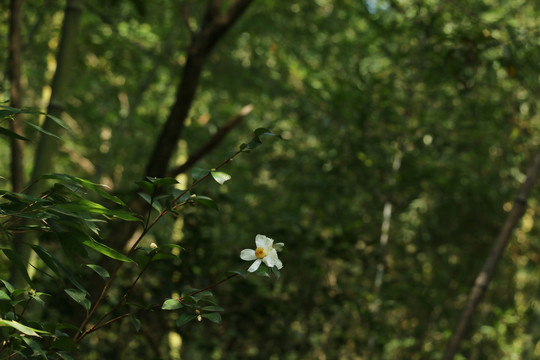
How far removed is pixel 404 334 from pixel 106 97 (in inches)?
157

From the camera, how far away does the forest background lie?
2.18 metres

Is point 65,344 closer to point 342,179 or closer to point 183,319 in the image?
point 183,319

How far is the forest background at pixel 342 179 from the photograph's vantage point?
86.0 inches

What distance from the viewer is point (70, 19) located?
68.7 inches

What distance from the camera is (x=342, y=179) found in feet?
9.31

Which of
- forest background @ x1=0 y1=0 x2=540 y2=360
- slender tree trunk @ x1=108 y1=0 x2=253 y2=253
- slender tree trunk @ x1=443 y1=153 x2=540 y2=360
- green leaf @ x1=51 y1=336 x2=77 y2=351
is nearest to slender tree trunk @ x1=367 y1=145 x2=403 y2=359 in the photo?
forest background @ x1=0 y1=0 x2=540 y2=360

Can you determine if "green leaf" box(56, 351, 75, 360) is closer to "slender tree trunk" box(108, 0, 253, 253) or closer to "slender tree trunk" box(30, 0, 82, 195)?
"slender tree trunk" box(108, 0, 253, 253)

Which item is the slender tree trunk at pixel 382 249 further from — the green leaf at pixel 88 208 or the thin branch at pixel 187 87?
the green leaf at pixel 88 208

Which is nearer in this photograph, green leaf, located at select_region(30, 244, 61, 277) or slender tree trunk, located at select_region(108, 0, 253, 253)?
green leaf, located at select_region(30, 244, 61, 277)

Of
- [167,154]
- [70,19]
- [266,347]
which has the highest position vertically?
[70,19]

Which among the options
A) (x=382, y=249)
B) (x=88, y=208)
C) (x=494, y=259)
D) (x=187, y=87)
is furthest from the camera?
(x=382, y=249)

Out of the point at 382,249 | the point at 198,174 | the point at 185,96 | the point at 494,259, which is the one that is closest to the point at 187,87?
the point at 185,96

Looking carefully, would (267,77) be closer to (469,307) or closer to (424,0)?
(424,0)

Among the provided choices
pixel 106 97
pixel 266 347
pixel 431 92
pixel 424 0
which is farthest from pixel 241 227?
pixel 106 97
